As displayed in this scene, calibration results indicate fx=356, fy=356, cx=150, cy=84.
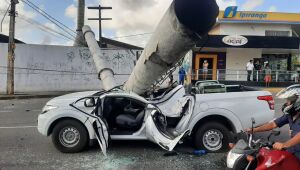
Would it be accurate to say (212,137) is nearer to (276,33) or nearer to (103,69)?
(103,69)

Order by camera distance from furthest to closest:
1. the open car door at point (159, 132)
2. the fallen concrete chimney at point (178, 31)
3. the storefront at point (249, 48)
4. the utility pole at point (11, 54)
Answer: the storefront at point (249, 48) → the utility pole at point (11, 54) → the open car door at point (159, 132) → the fallen concrete chimney at point (178, 31)

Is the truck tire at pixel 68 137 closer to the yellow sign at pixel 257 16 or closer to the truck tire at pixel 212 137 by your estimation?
the truck tire at pixel 212 137

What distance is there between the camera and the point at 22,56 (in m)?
21.6

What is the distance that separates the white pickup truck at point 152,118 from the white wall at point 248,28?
21971 mm

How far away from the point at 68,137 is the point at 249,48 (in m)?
20.5

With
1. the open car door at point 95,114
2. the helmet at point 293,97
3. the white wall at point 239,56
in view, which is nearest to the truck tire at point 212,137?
the open car door at point 95,114

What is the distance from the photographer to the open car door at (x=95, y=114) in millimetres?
6512

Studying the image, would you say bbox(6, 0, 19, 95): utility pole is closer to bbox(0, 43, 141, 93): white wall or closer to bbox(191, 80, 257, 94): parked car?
bbox(0, 43, 141, 93): white wall

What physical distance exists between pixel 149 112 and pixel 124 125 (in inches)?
25.8

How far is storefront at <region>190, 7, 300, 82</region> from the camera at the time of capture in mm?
23203

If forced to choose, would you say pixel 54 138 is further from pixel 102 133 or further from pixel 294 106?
pixel 294 106

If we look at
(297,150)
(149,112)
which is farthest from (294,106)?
(149,112)

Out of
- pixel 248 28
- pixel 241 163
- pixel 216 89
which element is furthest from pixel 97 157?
pixel 248 28

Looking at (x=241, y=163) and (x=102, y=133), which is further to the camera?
(x=102, y=133)
